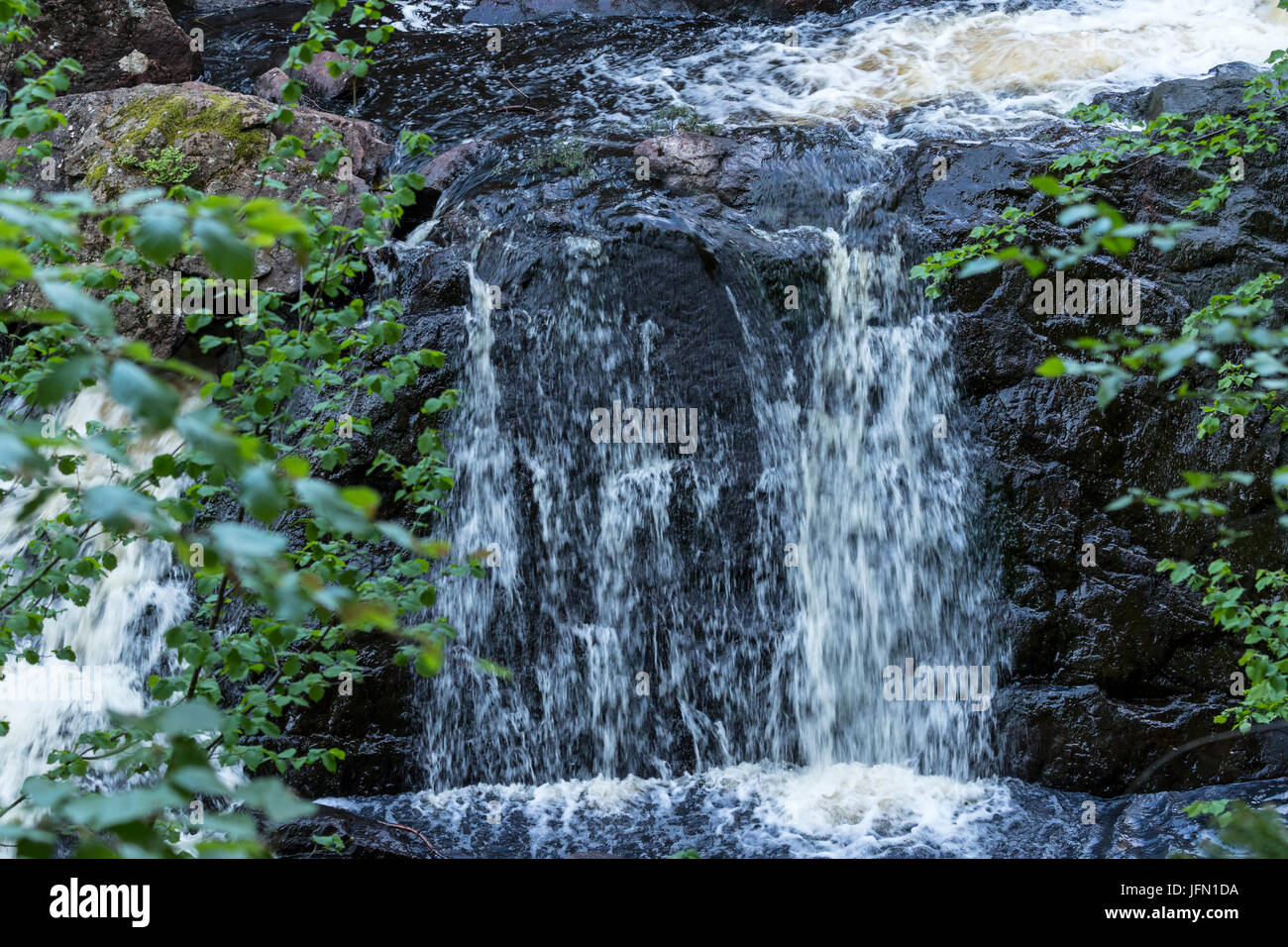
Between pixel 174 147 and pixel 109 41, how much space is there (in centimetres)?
268

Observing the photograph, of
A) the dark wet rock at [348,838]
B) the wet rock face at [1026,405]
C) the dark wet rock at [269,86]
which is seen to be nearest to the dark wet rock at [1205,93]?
the wet rock face at [1026,405]

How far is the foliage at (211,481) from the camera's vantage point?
1312mm

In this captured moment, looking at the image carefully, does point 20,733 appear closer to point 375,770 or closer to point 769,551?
point 375,770

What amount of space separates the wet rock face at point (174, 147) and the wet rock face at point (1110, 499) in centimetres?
511

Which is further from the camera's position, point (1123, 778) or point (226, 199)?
point (1123, 778)

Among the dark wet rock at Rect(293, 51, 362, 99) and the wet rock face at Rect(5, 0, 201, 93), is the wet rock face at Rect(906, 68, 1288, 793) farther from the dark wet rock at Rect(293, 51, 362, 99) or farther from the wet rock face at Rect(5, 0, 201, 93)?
the wet rock face at Rect(5, 0, 201, 93)

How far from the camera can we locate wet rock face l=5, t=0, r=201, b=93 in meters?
9.79

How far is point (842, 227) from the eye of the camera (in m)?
7.87

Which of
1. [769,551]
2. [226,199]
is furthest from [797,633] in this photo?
[226,199]

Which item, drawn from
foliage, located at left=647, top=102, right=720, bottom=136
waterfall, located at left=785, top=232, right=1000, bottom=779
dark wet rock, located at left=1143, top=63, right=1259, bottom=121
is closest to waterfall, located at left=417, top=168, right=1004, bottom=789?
waterfall, located at left=785, top=232, right=1000, bottom=779

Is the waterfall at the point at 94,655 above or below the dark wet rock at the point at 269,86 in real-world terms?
below

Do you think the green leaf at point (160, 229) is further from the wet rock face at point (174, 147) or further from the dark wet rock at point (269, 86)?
the dark wet rock at point (269, 86)

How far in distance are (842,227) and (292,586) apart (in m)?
7.16

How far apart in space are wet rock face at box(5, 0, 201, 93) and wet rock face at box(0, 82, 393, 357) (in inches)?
44.6
